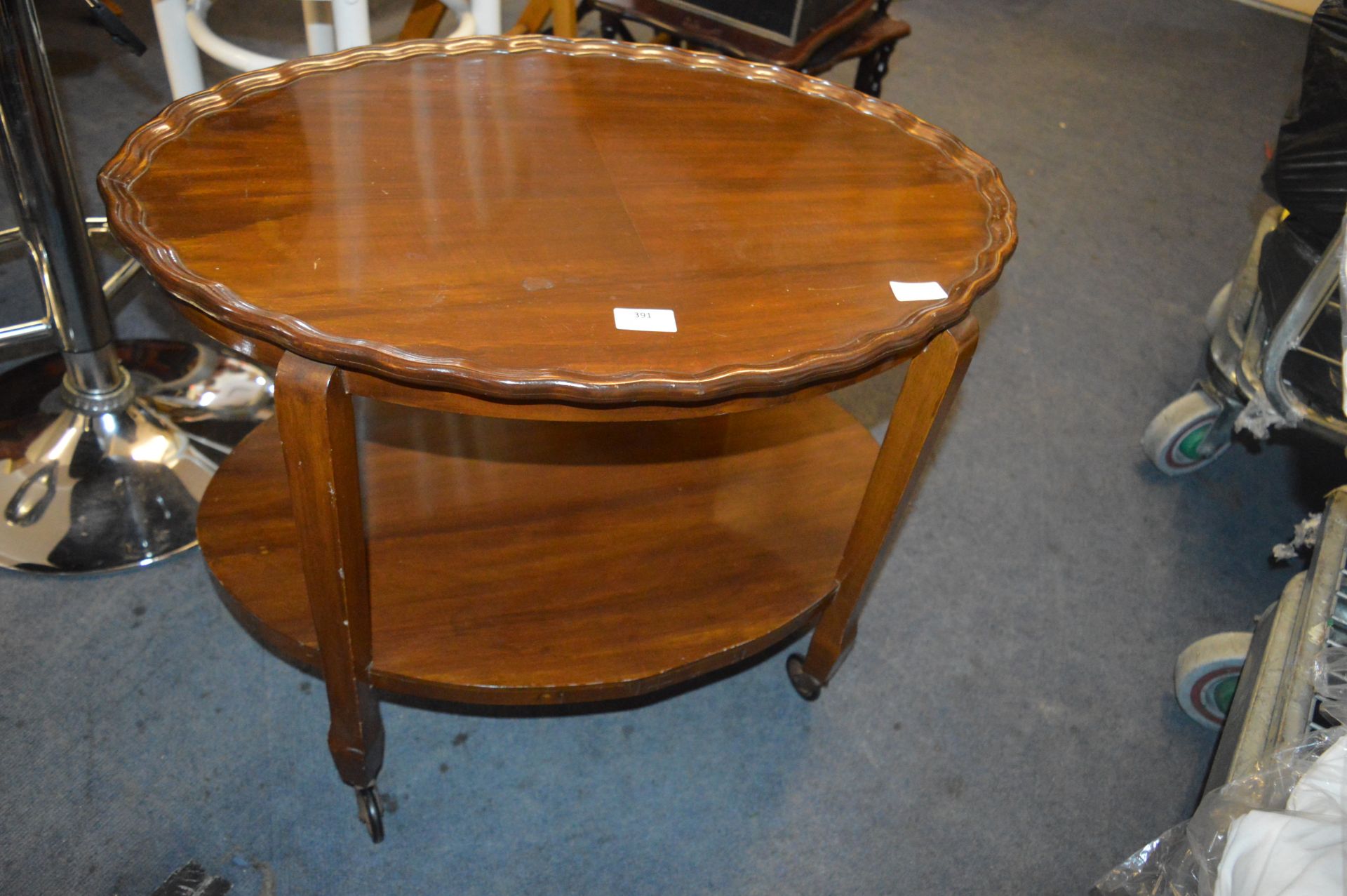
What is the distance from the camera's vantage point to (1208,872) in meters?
0.99

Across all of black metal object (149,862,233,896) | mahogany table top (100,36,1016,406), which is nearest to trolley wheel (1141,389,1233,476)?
mahogany table top (100,36,1016,406)

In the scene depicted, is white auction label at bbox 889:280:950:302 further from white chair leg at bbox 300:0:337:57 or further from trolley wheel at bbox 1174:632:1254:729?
white chair leg at bbox 300:0:337:57

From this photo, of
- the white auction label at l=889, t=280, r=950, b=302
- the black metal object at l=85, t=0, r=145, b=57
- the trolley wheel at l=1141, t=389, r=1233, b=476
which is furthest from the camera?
the trolley wheel at l=1141, t=389, r=1233, b=476

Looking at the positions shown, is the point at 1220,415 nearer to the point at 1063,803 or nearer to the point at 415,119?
the point at 1063,803

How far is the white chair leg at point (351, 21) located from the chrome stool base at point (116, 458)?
0.59 metres

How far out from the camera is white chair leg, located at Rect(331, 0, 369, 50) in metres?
1.68

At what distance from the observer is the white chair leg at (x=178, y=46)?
5.50 ft

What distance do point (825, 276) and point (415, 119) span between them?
53cm

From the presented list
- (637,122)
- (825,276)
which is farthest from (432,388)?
(637,122)

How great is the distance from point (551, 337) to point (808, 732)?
0.78 metres

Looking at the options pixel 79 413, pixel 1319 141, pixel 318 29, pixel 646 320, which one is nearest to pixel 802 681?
pixel 646 320

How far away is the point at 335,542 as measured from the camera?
938 millimetres

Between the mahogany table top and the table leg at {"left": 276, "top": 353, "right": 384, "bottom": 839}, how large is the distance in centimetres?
4

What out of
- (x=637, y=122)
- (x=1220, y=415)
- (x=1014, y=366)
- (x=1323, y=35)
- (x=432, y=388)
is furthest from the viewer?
(x=1014, y=366)
